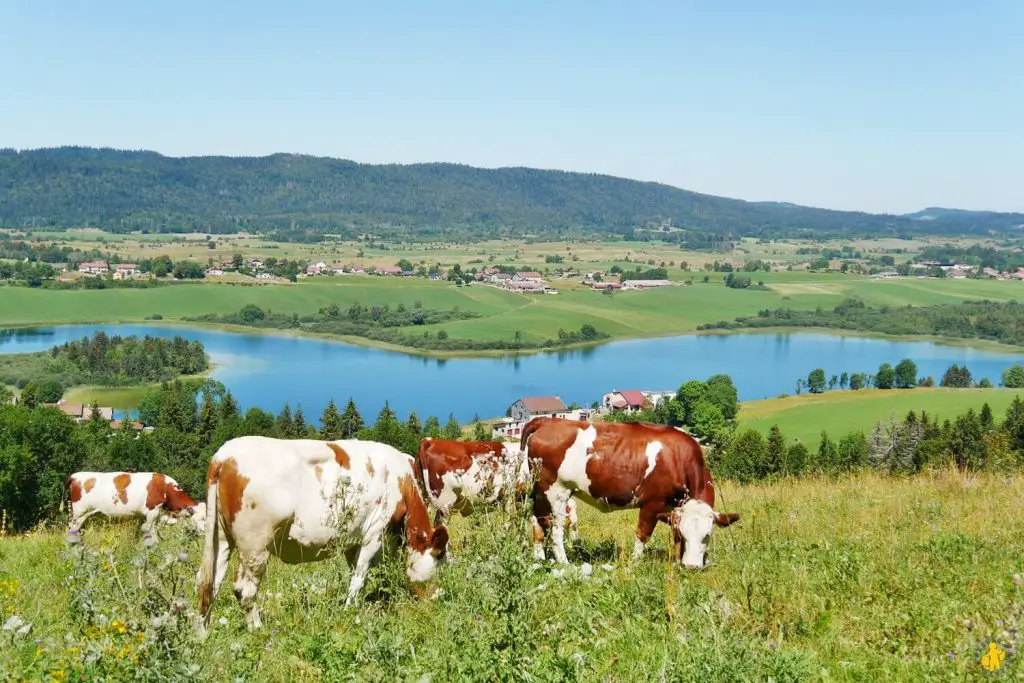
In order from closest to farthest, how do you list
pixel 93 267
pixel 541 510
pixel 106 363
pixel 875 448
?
pixel 541 510, pixel 875 448, pixel 106 363, pixel 93 267

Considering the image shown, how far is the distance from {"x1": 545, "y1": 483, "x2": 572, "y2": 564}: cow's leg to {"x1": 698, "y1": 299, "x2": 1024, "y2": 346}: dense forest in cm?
11163

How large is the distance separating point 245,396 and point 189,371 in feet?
43.8

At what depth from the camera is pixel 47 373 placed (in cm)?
7019

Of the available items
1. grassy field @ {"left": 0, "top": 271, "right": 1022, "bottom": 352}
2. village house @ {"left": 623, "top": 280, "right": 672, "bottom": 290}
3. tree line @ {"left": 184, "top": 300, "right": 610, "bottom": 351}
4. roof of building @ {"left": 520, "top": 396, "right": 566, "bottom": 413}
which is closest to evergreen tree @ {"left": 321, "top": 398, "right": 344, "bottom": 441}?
roof of building @ {"left": 520, "top": 396, "right": 566, "bottom": 413}

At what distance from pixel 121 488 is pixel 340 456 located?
730cm

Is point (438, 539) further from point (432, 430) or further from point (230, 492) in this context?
point (432, 430)

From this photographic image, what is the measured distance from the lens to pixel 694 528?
6074mm

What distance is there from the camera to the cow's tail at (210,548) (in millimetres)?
4977

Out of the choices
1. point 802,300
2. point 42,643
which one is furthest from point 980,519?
point 802,300

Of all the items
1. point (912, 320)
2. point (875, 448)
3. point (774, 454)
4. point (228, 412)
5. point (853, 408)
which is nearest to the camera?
point (774, 454)

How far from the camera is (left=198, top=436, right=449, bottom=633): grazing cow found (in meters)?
5.13

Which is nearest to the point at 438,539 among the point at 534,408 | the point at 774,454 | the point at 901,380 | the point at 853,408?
the point at 774,454

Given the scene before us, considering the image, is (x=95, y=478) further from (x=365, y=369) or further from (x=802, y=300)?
(x=802, y=300)

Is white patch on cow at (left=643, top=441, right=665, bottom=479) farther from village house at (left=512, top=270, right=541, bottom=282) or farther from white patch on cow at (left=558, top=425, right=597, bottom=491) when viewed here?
village house at (left=512, top=270, right=541, bottom=282)
